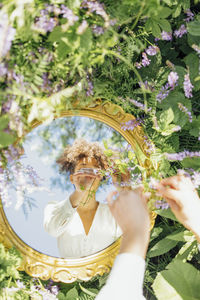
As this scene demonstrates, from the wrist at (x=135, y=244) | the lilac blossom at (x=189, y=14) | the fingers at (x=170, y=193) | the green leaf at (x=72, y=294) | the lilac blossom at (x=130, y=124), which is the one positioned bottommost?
the green leaf at (x=72, y=294)

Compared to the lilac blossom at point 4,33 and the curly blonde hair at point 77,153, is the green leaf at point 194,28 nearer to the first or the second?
the curly blonde hair at point 77,153

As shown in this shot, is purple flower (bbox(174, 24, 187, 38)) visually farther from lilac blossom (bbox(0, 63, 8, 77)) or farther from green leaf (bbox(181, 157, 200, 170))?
lilac blossom (bbox(0, 63, 8, 77))

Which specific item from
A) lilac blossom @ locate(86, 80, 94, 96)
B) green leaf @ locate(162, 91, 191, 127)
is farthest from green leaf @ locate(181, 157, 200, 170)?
lilac blossom @ locate(86, 80, 94, 96)

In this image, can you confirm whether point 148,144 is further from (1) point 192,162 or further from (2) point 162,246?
(2) point 162,246

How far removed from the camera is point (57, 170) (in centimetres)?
94

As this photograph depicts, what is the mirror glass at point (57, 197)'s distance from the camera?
3.02ft

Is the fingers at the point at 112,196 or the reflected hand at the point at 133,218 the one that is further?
the fingers at the point at 112,196

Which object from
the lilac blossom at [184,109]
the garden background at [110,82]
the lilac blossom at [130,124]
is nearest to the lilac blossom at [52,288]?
the garden background at [110,82]

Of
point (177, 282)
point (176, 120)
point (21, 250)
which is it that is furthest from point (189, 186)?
point (21, 250)

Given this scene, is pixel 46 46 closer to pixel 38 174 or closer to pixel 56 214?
pixel 38 174

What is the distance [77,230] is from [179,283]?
337 mm

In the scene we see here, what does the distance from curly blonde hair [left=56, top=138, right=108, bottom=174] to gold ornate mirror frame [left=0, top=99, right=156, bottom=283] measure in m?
0.08

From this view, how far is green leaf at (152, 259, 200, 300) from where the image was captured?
2.98 feet

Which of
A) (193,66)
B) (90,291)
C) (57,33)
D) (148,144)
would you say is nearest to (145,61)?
(193,66)
